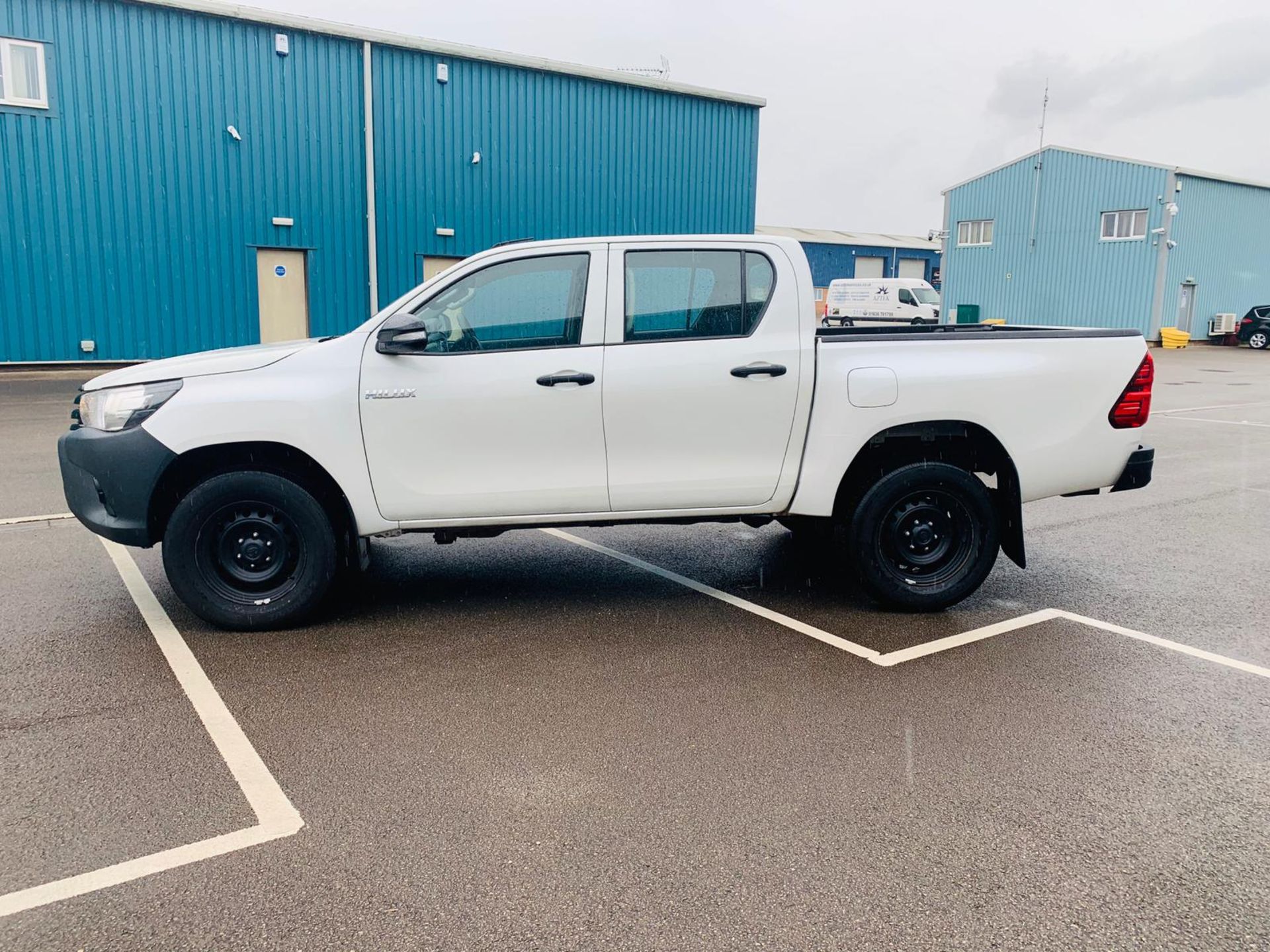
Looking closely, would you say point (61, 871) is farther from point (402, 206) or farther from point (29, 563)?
point (402, 206)

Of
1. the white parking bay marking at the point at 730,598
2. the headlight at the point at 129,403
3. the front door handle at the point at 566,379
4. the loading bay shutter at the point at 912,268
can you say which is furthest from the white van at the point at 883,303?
the headlight at the point at 129,403

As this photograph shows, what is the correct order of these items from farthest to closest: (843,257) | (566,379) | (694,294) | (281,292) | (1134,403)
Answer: (843,257), (281,292), (1134,403), (694,294), (566,379)

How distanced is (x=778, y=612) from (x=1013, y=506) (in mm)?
1375

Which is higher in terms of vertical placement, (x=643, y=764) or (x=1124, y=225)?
(x=1124, y=225)

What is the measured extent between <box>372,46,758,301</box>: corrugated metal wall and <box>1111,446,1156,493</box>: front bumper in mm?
17381

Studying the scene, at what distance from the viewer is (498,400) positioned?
Result: 4812 millimetres

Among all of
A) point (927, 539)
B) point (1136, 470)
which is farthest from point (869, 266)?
point (927, 539)

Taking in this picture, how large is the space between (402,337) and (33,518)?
14.5ft

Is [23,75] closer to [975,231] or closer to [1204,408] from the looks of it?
[1204,408]

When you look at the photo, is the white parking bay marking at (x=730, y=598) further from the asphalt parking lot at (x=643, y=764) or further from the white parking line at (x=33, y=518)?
the white parking line at (x=33, y=518)

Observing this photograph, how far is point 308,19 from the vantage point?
61.1ft

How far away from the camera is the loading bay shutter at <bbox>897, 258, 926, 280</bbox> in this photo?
59.8 metres

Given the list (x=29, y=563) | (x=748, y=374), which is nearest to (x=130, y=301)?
(x=29, y=563)

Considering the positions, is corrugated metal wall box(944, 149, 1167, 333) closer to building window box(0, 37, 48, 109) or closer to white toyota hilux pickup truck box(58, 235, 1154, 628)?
building window box(0, 37, 48, 109)
